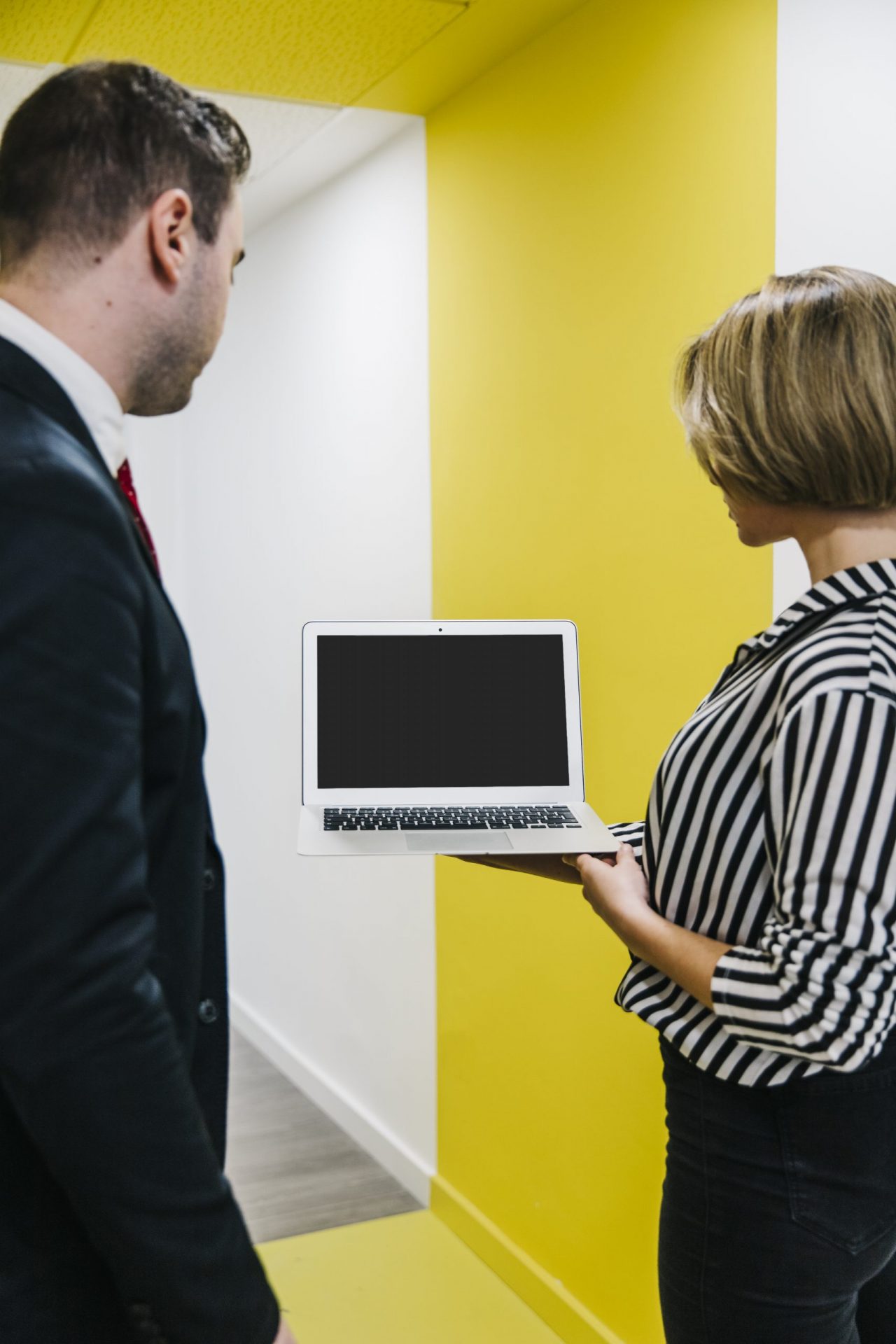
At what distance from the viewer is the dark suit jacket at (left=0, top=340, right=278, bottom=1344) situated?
0.70 metres

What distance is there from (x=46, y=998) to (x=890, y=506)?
800 millimetres

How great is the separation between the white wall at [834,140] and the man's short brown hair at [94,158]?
3.46 feet

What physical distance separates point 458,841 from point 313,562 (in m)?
1.95

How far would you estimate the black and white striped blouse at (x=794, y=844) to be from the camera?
3.20ft

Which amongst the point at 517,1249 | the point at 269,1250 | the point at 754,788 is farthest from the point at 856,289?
the point at 269,1250

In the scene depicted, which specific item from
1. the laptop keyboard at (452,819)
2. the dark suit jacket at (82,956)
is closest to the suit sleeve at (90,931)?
the dark suit jacket at (82,956)

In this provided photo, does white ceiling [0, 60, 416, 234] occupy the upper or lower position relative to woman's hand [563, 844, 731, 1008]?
upper

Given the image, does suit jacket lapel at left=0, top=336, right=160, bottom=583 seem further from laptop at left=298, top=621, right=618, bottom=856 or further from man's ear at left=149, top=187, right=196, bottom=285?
laptop at left=298, top=621, right=618, bottom=856

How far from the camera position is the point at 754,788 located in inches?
42.5

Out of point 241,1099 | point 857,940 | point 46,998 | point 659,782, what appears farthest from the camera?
point 241,1099

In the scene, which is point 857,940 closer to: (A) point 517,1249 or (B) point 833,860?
(B) point 833,860

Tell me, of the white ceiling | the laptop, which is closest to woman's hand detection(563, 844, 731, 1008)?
the laptop

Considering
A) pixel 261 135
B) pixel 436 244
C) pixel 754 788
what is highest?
pixel 261 135

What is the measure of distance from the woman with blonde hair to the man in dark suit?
17.2 inches
